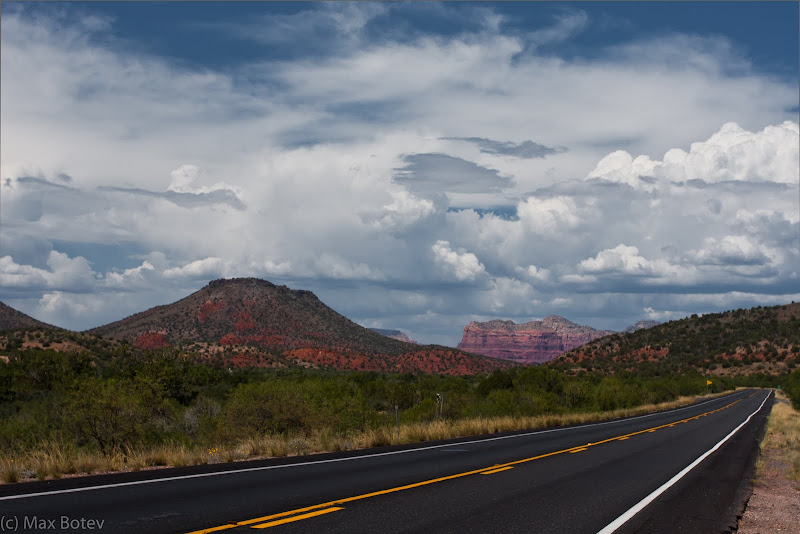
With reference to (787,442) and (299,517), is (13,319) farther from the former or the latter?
(299,517)

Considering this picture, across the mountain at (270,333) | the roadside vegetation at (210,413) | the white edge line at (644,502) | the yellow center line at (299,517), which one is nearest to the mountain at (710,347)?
the mountain at (270,333)

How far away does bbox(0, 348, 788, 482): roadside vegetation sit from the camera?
17.0 m

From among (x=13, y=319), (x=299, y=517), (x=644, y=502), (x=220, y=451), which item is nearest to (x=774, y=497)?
(x=644, y=502)

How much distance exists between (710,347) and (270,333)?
8121cm

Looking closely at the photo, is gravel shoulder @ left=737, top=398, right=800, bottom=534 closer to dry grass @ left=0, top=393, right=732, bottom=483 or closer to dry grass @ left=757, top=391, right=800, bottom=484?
dry grass @ left=757, top=391, right=800, bottom=484

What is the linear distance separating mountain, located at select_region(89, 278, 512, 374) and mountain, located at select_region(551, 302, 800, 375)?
69.3 feet

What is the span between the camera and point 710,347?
131 meters

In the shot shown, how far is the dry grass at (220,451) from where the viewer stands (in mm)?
12867

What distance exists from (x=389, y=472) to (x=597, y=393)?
4286 centimetres

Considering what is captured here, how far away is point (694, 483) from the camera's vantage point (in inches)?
564

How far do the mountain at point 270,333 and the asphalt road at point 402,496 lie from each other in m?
78.9

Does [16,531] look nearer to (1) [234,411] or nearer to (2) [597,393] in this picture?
(1) [234,411]

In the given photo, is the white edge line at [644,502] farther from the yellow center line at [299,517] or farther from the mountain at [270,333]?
the mountain at [270,333]

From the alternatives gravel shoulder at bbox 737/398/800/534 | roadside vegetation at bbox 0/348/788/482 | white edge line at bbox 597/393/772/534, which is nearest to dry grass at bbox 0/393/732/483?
roadside vegetation at bbox 0/348/788/482
